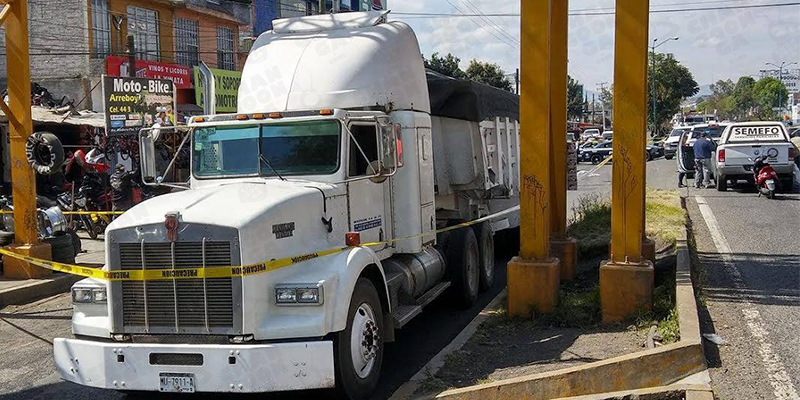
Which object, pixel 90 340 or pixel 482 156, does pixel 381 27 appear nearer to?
pixel 482 156

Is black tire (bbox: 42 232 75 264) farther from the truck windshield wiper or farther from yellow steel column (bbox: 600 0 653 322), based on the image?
yellow steel column (bbox: 600 0 653 322)

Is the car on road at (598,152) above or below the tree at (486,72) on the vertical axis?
below

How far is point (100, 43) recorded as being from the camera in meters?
26.1

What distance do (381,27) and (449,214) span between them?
3.13m

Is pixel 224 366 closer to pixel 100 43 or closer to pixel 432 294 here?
pixel 432 294

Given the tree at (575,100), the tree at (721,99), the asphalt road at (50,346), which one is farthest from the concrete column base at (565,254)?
the tree at (721,99)

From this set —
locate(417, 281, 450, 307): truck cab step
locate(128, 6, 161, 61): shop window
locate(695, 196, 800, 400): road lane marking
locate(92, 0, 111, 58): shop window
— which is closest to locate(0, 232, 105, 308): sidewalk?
locate(417, 281, 450, 307): truck cab step

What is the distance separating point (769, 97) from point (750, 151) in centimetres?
7873

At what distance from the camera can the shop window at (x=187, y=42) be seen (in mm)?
29172

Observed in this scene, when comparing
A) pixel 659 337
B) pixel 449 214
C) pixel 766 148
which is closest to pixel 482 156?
pixel 449 214

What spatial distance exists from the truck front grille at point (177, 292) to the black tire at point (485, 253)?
18.1 ft

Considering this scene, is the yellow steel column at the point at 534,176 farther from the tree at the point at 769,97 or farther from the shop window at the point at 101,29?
the tree at the point at 769,97

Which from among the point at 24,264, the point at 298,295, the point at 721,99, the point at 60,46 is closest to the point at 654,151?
the point at 60,46

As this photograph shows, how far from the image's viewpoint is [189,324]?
19.2ft
